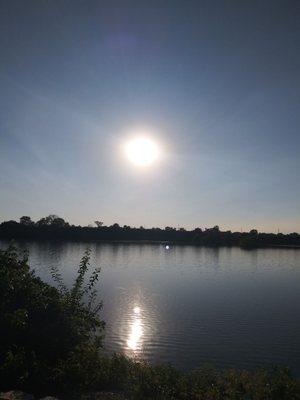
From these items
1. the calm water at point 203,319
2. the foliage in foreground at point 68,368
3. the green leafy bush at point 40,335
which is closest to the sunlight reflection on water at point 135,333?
the calm water at point 203,319

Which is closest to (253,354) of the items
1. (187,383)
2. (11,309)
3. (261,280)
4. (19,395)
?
(187,383)

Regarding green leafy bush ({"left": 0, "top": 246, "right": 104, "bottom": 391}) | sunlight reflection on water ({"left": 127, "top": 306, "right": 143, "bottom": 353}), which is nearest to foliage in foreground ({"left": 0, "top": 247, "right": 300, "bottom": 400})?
green leafy bush ({"left": 0, "top": 246, "right": 104, "bottom": 391})

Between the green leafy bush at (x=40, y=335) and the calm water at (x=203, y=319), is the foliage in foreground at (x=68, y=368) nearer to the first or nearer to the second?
the green leafy bush at (x=40, y=335)

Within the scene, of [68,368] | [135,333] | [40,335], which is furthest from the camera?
[135,333]

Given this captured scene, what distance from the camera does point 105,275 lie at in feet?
240

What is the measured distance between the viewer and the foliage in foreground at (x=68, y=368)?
16422 mm

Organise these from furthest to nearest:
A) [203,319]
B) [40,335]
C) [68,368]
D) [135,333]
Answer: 1. [203,319]
2. [135,333]
3. [40,335]
4. [68,368]

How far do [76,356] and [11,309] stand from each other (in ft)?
14.5

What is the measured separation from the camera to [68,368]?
17.4 meters

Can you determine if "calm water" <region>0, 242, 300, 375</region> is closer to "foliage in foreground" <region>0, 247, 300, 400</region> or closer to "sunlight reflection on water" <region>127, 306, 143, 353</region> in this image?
"sunlight reflection on water" <region>127, 306, 143, 353</region>

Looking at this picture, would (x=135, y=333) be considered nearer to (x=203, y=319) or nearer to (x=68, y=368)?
(x=203, y=319)

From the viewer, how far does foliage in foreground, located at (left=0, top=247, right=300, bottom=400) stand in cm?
1642

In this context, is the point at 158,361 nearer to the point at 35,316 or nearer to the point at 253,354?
the point at 253,354

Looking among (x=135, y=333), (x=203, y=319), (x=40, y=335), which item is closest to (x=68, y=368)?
(x=40, y=335)
